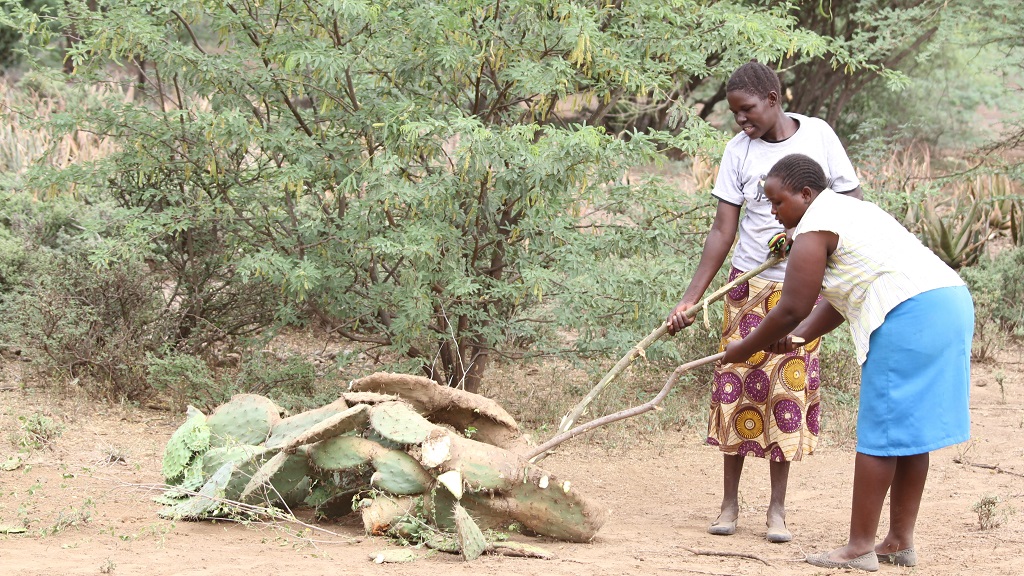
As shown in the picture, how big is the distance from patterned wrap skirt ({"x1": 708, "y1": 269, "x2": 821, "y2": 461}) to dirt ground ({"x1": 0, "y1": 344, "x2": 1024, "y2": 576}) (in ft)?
1.28

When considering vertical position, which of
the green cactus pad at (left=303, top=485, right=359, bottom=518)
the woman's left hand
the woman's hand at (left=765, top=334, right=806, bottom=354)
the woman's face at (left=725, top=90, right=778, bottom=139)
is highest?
the woman's face at (left=725, top=90, right=778, bottom=139)

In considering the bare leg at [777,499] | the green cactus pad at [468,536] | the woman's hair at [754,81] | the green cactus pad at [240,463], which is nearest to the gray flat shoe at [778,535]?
the bare leg at [777,499]

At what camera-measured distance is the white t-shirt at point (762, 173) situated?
12.5 ft

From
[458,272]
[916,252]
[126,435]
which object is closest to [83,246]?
[126,435]

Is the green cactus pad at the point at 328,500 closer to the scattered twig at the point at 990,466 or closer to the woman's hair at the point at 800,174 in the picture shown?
the woman's hair at the point at 800,174

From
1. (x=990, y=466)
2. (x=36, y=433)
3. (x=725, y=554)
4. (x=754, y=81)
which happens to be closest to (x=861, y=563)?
(x=725, y=554)

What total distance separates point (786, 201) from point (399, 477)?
1725 mm

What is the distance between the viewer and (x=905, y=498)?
3.50 metres

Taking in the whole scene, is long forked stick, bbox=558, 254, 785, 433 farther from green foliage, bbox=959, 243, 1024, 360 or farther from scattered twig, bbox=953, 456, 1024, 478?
green foliage, bbox=959, 243, 1024, 360

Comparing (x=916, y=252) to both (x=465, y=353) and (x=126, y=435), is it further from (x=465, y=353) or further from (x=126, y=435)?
(x=126, y=435)

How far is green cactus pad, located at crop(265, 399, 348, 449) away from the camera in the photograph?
161 inches

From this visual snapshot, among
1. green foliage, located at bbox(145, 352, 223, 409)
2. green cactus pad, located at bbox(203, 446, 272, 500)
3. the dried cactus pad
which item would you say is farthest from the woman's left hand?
green foliage, located at bbox(145, 352, 223, 409)

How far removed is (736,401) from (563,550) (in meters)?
0.95

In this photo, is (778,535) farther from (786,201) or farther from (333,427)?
(333,427)
